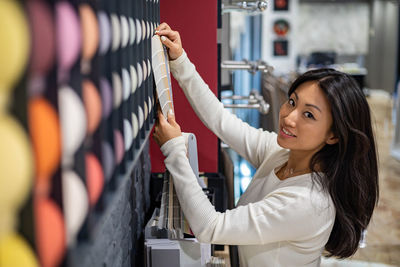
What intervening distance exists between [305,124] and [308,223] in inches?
11.3

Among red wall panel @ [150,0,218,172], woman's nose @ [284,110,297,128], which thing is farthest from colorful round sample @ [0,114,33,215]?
red wall panel @ [150,0,218,172]

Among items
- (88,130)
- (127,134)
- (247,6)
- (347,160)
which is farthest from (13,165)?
(247,6)

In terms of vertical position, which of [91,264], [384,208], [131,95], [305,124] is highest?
[131,95]

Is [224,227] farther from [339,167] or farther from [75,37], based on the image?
[75,37]

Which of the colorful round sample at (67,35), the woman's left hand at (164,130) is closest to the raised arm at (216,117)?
the woman's left hand at (164,130)

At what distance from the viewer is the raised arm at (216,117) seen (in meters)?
1.60

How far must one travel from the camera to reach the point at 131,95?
817 millimetres

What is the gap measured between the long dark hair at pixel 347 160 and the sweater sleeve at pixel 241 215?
0.41 ft

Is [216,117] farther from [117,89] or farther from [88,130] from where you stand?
[88,130]

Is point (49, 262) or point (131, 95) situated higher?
point (131, 95)

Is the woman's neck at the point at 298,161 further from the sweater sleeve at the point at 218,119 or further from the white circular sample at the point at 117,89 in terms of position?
the white circular sample at the point at 117,89

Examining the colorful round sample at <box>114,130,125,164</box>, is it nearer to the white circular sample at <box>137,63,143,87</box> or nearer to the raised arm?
the white circular sample at <box>137,63,143,87</box>

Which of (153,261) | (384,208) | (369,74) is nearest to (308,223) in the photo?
(153,261)

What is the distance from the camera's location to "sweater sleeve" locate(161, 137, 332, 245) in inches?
49.6
